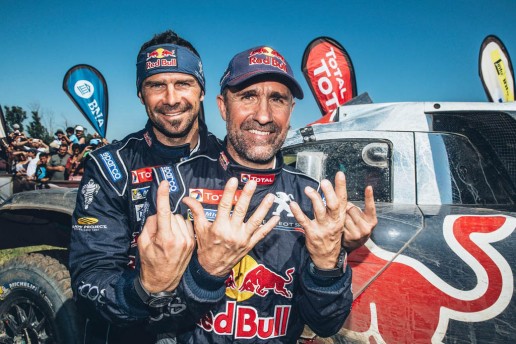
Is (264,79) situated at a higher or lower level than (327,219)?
higher

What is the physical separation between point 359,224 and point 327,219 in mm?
220

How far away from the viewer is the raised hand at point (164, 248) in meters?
1.03

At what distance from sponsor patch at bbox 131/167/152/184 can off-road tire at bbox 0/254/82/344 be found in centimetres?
120

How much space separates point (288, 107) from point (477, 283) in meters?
1.16

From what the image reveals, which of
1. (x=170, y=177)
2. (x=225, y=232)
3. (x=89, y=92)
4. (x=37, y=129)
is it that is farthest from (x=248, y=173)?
(x=37, y=129)

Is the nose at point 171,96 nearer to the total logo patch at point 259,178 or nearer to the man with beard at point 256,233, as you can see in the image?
the man with beard at point 256,233

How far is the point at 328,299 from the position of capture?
1314 millimetres

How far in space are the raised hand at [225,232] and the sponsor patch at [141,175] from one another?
0.96 m

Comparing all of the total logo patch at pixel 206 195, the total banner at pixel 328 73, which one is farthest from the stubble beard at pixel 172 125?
the total banner at pixel 328 73

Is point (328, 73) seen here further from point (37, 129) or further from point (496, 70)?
point (37, 129)

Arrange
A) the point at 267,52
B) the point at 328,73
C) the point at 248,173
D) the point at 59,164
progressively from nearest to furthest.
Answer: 1. the point at 248,173
2. the point at 267,52
3. the point at 328,73
4. the point at 59,164

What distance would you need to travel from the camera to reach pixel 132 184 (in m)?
1.92

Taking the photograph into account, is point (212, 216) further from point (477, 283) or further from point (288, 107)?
point (477, 283)

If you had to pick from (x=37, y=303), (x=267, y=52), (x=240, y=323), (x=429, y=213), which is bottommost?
(x=37, y=303)
